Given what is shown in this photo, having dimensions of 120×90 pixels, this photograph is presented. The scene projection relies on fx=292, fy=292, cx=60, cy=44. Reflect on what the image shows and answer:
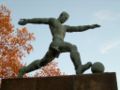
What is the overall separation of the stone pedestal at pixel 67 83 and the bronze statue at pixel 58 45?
0.35 metres

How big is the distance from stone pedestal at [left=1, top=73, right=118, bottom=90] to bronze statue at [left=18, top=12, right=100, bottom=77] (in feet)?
1.14

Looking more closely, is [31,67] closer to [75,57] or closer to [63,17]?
[75,57]

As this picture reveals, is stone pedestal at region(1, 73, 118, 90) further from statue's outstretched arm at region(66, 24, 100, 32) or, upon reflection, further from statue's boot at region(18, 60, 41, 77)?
statue's outstretched arm at region(66, 24, 100, 32)

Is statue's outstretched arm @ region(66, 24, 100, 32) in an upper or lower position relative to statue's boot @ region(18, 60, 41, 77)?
upper

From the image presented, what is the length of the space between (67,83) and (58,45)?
123 centimetres

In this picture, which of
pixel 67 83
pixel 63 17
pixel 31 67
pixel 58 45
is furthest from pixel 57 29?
pixel 67 83

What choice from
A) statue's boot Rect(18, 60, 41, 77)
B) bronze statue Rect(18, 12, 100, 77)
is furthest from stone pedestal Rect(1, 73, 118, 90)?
statue's boot Rect(18, 60, 41, 77)

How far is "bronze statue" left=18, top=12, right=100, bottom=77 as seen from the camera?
8203 millimetres

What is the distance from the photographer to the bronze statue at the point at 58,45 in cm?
820

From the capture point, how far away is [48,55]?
8617 mm

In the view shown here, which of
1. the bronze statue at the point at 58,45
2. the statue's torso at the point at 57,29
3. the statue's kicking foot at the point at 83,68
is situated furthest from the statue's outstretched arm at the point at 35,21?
the statue's kicking foot at the point at 83,68

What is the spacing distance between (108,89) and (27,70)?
2.65 metres

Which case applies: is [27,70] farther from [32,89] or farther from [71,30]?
[71,30]

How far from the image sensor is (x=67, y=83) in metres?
7.83
